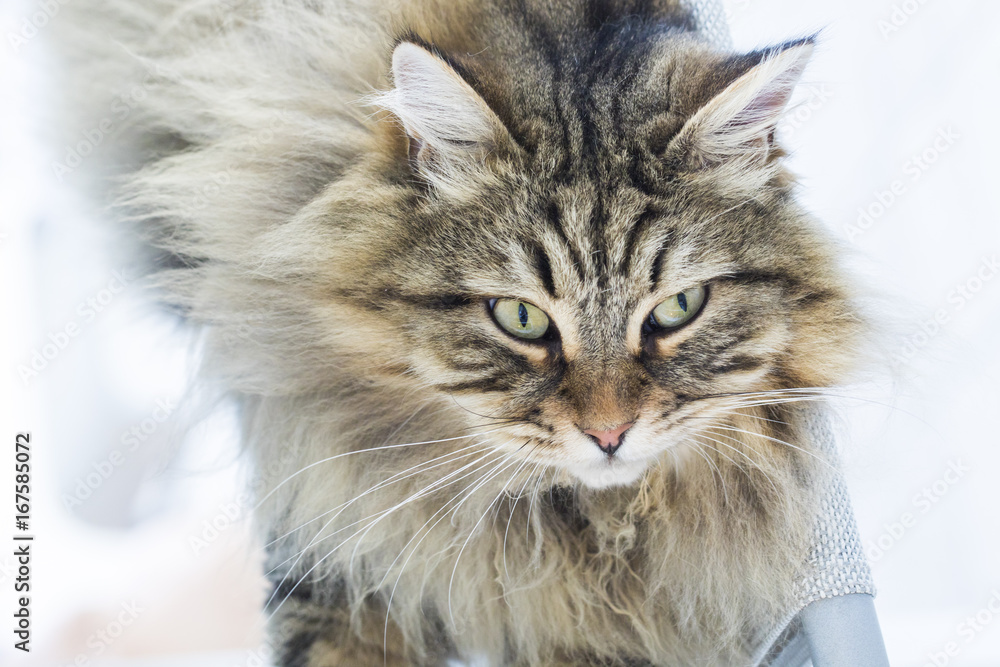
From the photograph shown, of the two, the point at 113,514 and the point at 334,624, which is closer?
the point at 334,624

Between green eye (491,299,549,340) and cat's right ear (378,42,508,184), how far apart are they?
0.17 m

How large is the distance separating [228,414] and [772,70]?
35.7 inches

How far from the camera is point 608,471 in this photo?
99 cm

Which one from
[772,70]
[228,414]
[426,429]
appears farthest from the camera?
[228,414]

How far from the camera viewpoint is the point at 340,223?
104 centimetres

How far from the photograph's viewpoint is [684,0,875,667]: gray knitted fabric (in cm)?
96

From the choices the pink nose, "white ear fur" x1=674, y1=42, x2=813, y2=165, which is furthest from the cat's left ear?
the pink nose

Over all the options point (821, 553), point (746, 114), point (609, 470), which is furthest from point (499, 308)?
point (821, 553)

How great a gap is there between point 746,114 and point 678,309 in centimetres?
24

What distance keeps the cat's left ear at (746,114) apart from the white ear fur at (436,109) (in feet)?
0.74

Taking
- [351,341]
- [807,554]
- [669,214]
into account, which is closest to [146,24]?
[351,341]

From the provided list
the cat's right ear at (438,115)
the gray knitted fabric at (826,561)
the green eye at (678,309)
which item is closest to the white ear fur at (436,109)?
the cat's right ear at (438,115)

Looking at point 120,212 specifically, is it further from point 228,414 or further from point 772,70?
point 772,70

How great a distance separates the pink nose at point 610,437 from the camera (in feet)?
3.07
